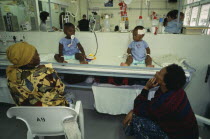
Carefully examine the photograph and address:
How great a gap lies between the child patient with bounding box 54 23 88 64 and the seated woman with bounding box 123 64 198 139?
1.09 meters

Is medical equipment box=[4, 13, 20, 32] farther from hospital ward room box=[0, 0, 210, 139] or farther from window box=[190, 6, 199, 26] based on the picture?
window box=[190, 6, 199, 26]

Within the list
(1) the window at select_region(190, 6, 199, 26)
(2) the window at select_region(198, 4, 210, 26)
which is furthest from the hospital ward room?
(1) the window at select_region(190, 6, 199, 26)

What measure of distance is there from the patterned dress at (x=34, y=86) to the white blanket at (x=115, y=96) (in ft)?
2.37

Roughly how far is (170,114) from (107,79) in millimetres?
1034

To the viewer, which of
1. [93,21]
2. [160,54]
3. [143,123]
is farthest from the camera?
[93,21]

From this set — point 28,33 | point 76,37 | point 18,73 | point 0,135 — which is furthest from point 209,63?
point 0,135

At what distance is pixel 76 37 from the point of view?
2.06 metres

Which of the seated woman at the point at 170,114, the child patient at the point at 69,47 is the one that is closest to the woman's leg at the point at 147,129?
the seated woman at the point at 170,114

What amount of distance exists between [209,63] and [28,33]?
2.43 m

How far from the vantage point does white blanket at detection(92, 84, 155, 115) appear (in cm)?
176

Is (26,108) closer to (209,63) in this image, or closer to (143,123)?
(143,123)

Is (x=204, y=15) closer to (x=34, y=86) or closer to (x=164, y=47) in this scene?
(x=164, y=47)

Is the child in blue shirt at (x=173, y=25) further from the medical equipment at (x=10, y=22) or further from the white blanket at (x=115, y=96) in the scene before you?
the medical equipment at (x=10, y=22)

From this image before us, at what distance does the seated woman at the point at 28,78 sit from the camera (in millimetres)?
1039
